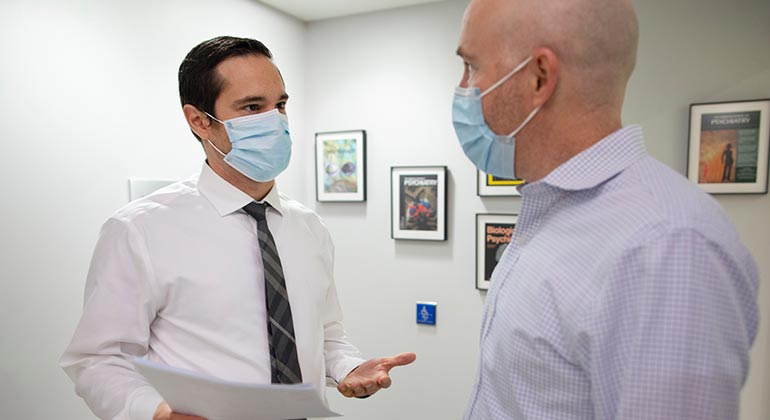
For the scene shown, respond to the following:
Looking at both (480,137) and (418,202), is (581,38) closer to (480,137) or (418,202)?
(480,137)

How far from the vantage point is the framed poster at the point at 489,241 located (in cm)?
224

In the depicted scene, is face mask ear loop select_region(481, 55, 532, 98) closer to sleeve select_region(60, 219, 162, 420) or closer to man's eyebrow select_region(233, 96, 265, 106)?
man's eyebrow select_region(233, 96, 265, 106)

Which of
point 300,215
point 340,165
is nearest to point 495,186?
point 340,165

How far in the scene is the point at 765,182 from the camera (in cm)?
183

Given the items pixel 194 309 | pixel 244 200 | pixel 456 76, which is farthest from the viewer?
pixel 456 76

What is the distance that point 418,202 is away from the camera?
2.41 metres

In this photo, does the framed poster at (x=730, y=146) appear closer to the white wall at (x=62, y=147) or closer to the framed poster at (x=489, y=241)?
the framed poster at (x=489, y=241)

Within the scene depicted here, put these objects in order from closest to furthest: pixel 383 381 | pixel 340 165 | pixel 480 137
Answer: pixel 480 137, pixel 383 381, pixel 340 165

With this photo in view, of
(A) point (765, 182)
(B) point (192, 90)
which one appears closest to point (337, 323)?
(B) point (192, 90)

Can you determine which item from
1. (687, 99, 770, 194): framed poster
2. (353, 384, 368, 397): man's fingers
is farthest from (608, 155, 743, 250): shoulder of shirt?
(687, 99, 770, 194): framed poster

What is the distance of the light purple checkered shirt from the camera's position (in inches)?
21.9

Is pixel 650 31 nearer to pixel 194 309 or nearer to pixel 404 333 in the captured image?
pixel 404 333

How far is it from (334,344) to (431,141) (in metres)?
1.28

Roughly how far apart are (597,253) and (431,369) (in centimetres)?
193
